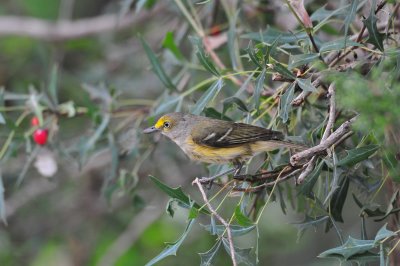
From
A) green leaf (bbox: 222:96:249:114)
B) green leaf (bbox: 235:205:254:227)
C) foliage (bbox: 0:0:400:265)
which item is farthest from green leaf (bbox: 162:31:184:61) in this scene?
green leaf (bbox: 235:205:254:227)

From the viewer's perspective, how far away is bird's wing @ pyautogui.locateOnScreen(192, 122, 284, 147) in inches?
136

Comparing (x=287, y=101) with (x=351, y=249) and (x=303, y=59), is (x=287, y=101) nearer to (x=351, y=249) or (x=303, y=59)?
(x=303, y=59)

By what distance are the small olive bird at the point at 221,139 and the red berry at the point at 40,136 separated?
3.01ft

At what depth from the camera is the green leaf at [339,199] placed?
330cm

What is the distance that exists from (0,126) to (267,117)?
2.10m

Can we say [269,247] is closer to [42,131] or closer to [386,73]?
[42,131]

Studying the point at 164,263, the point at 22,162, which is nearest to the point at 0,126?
the point at 22,162

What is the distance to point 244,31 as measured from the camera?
4.73 m

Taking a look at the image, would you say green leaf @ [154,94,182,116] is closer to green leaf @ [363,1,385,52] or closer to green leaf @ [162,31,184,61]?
green leaf @ [162,31,184,61]

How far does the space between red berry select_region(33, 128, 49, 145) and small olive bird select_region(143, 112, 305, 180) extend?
92 cm

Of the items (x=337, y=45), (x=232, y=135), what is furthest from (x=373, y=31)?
(x=232, y=135)

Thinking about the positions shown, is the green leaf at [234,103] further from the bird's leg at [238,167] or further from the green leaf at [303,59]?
the green leaf at [303,59]

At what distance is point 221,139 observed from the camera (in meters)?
3.80

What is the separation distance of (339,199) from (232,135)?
0.70m
